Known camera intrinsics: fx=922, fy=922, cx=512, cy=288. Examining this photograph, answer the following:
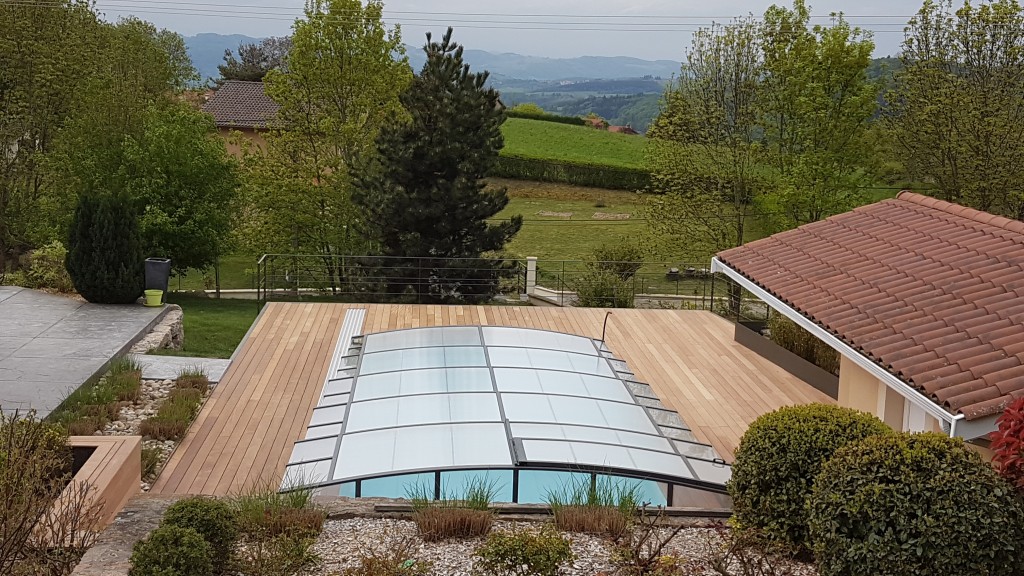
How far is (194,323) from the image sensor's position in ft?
52.3

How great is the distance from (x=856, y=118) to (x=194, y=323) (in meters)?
14.1

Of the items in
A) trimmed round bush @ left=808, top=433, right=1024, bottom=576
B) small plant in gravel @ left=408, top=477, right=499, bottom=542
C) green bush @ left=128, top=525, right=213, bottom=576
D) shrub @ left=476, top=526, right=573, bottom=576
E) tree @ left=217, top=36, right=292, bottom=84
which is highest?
tree @ left=217, top=36, right=292, bottom=84

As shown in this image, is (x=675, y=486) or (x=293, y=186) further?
(x=293, y=186)

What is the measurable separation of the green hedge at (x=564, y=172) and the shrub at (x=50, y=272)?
96.7 ft

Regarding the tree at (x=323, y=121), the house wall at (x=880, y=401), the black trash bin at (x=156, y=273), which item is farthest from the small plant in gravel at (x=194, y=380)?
the tree at (x=323, y=121)

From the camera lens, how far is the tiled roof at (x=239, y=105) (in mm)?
45125

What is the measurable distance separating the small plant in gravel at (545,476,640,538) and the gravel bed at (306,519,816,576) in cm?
10

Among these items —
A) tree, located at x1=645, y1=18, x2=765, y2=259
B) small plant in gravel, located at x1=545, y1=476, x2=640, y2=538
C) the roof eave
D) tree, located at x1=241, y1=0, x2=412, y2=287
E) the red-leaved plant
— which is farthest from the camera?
tree, located at x1=241, y1=0, x2=412, y2=287

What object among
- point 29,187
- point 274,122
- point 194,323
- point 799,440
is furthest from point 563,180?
point 799,440

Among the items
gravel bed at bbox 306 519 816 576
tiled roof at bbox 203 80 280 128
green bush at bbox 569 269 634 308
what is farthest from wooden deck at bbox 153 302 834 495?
tiled roof at bbox 203 80 280 128

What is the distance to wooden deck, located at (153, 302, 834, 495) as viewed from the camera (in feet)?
25.9

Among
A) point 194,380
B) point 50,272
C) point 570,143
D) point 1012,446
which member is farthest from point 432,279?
point 570,143

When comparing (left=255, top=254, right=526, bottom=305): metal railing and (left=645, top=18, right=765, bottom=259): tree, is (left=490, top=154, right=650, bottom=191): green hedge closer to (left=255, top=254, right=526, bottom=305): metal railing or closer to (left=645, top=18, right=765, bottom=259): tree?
(left=645, top=18, right=765, bottom=259): tree

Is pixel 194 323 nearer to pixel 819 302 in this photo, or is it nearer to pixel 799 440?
pixel 819 302
